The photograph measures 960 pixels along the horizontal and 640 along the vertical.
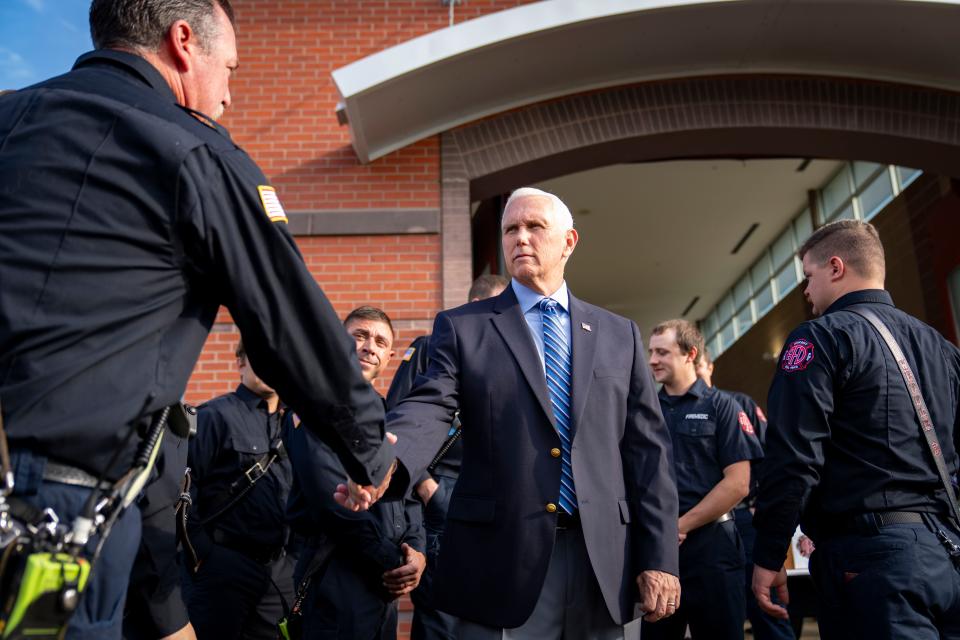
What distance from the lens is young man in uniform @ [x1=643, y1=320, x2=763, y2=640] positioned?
17.0ft

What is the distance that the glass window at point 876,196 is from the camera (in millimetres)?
13266

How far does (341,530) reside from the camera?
13.2 feet

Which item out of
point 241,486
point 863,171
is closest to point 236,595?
point 241,486

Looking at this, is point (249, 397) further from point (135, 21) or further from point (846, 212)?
point (846, 212)

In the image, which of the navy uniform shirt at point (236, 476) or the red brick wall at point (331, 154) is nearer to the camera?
the navy uniform shirt at point (236, 476)

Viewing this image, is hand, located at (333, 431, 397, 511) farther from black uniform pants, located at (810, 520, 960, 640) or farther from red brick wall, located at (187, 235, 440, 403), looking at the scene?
red brick wall, located at (187, 235, 440, 403)

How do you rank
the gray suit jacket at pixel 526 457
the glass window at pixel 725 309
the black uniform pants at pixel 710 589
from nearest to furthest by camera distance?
1. the gray suit jacket at pixel 526 457
2. the black uniform pants at pixel 710 589
3. the glass window at pixel 725 309

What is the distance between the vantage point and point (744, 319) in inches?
839

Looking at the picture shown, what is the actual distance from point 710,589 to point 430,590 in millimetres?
1697

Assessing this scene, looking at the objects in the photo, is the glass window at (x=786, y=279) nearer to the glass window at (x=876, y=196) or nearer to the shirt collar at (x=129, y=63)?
the glass window at (x=876, y=196)

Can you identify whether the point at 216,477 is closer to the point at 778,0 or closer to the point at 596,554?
the point at 596,554

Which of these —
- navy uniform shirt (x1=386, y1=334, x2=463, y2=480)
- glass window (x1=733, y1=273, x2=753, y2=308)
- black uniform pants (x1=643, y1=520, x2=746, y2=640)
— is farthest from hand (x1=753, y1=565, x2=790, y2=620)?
glass window (x1=733, y1=273, x2=753, y2=308)

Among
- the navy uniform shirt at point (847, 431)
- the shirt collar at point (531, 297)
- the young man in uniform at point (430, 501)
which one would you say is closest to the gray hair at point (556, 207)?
the shirt collar at point (531, 297)

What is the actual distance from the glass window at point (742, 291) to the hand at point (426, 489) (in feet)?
53.5
